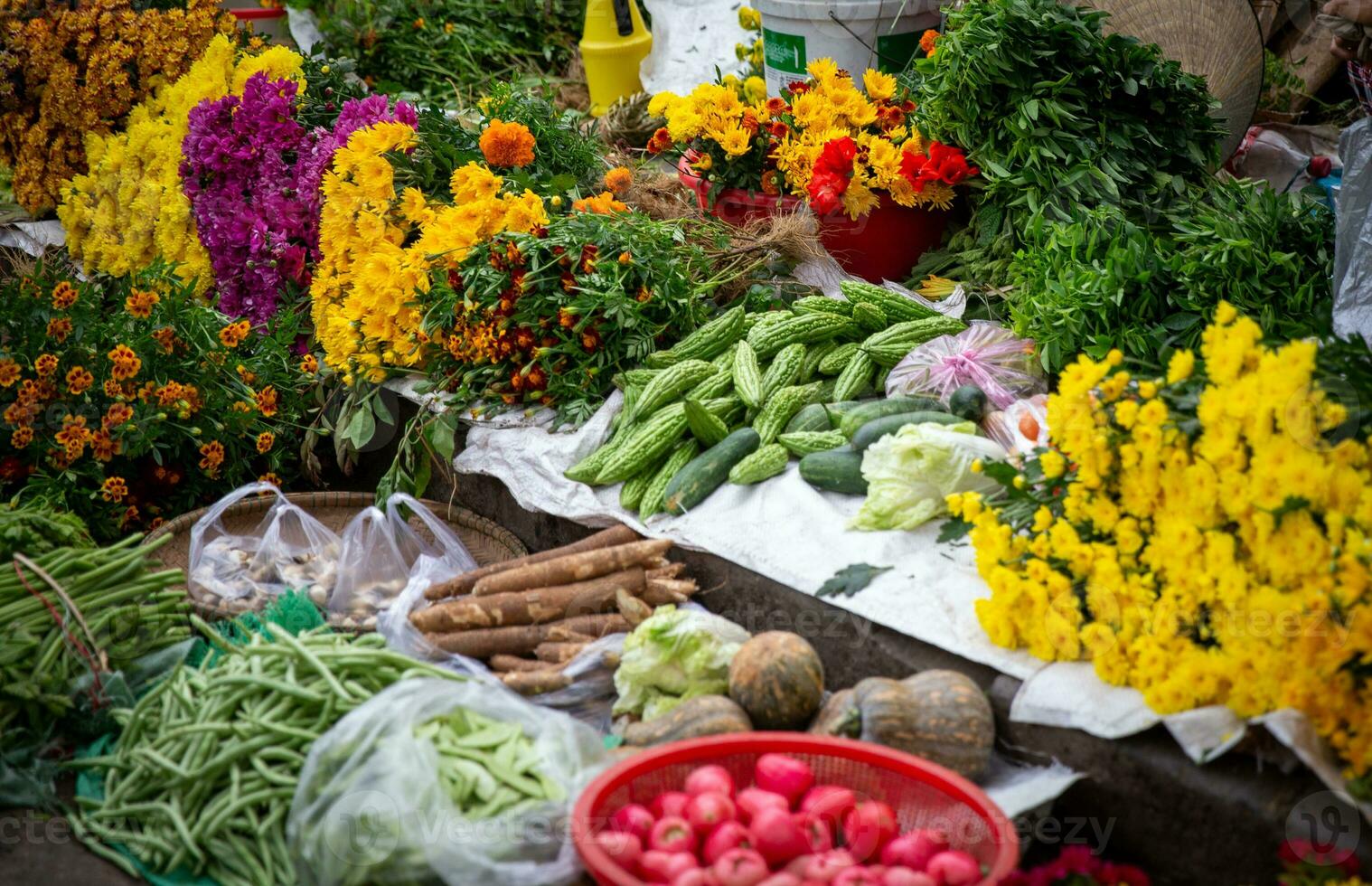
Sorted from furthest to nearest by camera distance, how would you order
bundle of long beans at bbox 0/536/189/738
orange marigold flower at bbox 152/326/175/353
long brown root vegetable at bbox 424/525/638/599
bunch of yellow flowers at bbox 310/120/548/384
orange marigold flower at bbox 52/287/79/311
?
bunch of yellow flowers at bbox 310/120/548/384 → orange marigold flower at bbox 152/326/175/353 → orange marigold flower at bbox 52/287/79/311 → long brown root vegetable at bbox 424/525/638/599 → bundle of long beans at bbox 0/536/189/738

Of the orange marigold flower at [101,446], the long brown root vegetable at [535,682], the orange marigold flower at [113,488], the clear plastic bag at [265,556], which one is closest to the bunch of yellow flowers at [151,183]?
the orange marigold flower at [101,446]

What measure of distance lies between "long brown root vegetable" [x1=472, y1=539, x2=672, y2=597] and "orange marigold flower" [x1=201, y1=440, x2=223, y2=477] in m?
1.38

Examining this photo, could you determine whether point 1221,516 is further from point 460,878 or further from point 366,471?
point 366,471

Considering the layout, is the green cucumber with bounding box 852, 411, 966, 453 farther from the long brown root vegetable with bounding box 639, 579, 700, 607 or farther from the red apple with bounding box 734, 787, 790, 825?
the red apple with bounding box 734, 787, 790, 825

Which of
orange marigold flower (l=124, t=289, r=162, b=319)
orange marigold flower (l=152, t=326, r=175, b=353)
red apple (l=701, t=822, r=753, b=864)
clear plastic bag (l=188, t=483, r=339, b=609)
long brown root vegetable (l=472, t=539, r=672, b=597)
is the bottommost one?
clear plastic bag (l=188, t=483, r=339, b=609)

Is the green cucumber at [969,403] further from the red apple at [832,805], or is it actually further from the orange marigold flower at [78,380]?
the orange marigold flower at [78,380]

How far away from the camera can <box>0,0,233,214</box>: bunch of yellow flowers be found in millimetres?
5840

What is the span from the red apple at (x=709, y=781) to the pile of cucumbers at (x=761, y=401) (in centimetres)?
122

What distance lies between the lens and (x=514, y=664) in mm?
3135

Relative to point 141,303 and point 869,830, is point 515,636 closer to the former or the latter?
point 869,830

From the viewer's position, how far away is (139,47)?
19.3 feet

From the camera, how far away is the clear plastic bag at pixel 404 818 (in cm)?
225

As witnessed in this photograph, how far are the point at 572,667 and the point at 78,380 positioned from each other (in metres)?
2.11

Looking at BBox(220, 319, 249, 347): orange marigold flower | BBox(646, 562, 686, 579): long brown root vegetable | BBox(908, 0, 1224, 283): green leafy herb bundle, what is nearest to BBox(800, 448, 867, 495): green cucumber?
BBox(646, 562, 686, 579): long brown root vegetable
